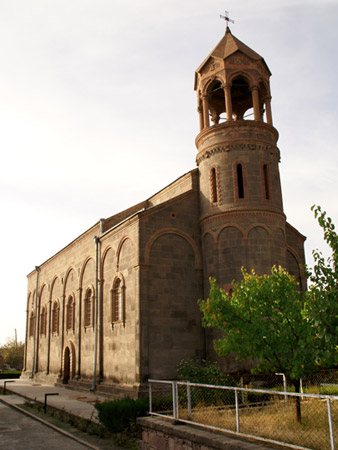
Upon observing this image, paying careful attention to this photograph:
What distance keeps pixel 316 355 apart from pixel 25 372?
34.1 m

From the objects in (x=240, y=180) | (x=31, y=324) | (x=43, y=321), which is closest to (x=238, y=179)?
(x=240, y=180)

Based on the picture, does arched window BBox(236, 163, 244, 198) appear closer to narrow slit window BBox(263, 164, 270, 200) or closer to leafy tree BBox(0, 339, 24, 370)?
narrow slit window BBox(263, 164, 270, 200)

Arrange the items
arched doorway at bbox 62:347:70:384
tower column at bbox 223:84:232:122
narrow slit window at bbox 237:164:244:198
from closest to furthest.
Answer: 1. narrow slit window at bbox 237:164:244:198
2. tower column at bbox 223:84:232:122
3. arched doorway at bbox 62:347:70:384

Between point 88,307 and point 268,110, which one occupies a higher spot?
point 268,110

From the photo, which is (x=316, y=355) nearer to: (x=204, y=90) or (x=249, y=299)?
(x=249, y=299)

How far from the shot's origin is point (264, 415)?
32.3 ft

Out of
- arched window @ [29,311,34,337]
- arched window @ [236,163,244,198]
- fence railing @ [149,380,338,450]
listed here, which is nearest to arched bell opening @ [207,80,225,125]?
arched window @ [236,163,244,198]

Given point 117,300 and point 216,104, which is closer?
point 117,300

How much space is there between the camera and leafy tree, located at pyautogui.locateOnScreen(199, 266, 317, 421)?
10.2 meters

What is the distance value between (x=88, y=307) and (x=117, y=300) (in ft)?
15.8

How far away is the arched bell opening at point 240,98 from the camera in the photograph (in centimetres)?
2459

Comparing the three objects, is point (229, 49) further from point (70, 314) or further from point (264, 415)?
point (70, 314)

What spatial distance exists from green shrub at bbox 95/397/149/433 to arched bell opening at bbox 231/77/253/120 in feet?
59.1

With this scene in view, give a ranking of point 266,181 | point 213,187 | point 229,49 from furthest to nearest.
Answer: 1. point 229,49
2. point 213,187
3. point 266,181
